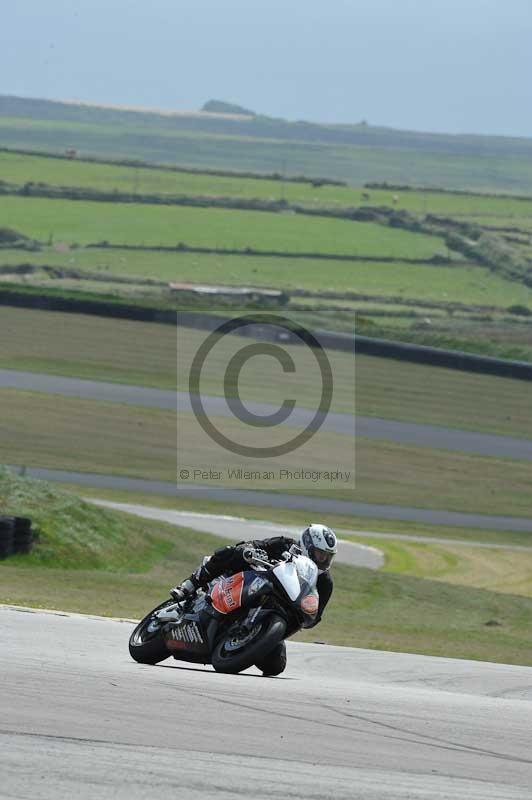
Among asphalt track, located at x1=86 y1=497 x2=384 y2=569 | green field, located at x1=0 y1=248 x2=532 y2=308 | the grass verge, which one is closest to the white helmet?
asphalt track, located at x1=86 y1=497 x2=384 y2=569

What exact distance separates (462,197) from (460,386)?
115 m

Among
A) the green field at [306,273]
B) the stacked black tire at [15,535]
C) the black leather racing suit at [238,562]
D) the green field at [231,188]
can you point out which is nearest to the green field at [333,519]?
the stacked black tire at [15,535]

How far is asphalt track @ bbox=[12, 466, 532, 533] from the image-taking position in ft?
115

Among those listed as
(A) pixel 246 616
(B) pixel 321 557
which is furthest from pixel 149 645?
(B) pixel 321 557

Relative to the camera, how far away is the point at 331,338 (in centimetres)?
5556

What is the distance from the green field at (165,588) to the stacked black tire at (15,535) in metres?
0.15

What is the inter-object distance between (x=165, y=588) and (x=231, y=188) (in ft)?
420

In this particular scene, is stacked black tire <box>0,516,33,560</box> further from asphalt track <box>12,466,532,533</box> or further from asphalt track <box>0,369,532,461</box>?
asphalt track <box>0,369,532,461</box>

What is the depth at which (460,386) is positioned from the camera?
Answer: 5150cm

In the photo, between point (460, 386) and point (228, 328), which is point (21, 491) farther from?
point (228, 328)

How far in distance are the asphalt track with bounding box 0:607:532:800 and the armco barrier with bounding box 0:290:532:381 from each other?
42.8m

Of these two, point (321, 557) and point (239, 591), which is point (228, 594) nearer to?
point (239, 591)

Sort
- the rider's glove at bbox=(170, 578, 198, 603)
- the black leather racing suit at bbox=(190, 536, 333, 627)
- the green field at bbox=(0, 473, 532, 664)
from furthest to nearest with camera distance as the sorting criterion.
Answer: the green field at bbox=(0, 473, 532, 664) → the rider's glove at bbox=(170, 578, 198, 603) → the black leather racing suit at bbox=(190, 536, 333, 627)

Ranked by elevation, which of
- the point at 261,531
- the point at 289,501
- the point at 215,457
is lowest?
the point at 289,501
